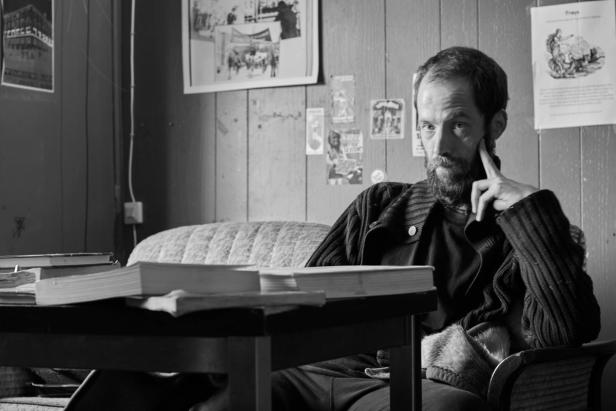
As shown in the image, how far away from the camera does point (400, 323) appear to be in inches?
40.9

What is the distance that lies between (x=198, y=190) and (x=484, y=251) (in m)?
1.31

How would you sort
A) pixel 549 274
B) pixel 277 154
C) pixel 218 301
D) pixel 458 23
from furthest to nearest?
pixel 277 154 < pixel 458 23 < pixel 549 274 < pixel 218 301

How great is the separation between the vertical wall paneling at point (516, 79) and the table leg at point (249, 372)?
1664 millimetres

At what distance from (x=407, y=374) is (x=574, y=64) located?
1372 mm

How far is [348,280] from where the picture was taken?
2.92 ft

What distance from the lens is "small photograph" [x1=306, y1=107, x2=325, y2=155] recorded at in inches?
100

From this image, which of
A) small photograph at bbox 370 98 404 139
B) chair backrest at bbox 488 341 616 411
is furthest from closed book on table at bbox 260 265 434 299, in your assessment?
small photograph at bbox 370 98 404 139

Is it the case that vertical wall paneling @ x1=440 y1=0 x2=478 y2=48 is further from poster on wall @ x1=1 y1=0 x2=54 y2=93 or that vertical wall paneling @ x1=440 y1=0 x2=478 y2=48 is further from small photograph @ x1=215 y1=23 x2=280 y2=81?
poster on wall @ x1=1 y1=0 x2=54 y2=93

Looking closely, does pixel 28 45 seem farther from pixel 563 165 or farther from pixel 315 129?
pixel 563 165

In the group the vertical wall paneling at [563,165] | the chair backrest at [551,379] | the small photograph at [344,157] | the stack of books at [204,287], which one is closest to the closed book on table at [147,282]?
the stack of books at [204,287]

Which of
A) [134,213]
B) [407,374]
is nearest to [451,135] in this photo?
[407,374]

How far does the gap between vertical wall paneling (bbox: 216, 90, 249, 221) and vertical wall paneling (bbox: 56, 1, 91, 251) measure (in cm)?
45

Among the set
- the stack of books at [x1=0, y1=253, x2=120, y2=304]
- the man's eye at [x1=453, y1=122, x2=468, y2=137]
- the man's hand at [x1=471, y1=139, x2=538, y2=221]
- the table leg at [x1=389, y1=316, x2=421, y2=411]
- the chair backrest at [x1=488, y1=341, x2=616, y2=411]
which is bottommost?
the chair backrest at [x1=488, y1=341, x2=616, y2=411]

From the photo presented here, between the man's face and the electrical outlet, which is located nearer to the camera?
the man's face
